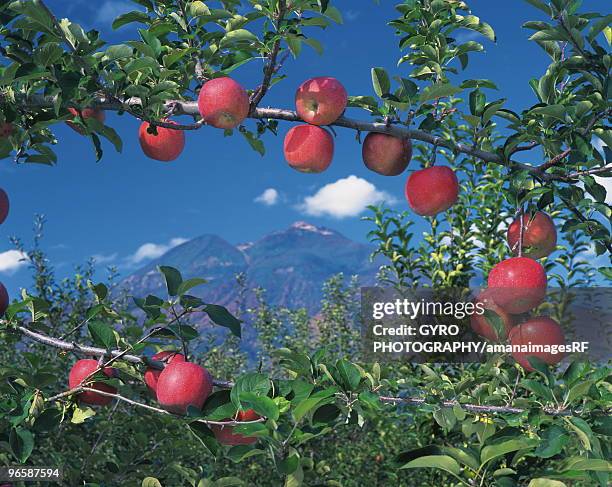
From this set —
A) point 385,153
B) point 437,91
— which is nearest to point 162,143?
point 385,153

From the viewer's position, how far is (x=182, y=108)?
2.25 m

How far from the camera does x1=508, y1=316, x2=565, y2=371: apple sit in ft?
7.22

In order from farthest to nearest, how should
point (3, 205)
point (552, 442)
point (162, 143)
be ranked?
1. point (162, 143)
2. point (3, 205)
3. point (552, 442)

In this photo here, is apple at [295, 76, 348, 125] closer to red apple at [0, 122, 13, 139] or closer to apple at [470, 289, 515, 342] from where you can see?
apple at [470, 289, 515, 342]

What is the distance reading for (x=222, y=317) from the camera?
1.93m

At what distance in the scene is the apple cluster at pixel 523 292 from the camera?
6.84ft

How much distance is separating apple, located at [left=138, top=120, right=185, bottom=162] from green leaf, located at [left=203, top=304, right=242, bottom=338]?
3.05 feet

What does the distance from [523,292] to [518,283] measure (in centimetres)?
4

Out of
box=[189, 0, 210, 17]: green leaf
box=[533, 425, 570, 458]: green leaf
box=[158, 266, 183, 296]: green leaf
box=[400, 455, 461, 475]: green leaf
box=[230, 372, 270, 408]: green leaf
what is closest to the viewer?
box=[400, 455, 461, 475]: green leaf

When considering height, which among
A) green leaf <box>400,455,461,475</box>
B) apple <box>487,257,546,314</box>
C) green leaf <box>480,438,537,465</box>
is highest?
apple <box>487,257,546,314</box>

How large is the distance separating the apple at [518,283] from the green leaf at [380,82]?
692 millimetres

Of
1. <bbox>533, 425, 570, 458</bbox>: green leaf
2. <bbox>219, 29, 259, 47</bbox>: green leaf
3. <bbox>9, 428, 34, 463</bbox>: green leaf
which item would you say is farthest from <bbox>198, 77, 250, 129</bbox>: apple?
<bbox>533, 425, 570, 458</bbox>: green leaf

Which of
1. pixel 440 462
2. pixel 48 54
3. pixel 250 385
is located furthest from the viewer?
pixel 48 54

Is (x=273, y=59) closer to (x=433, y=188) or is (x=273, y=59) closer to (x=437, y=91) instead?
(x=437, y=91)
